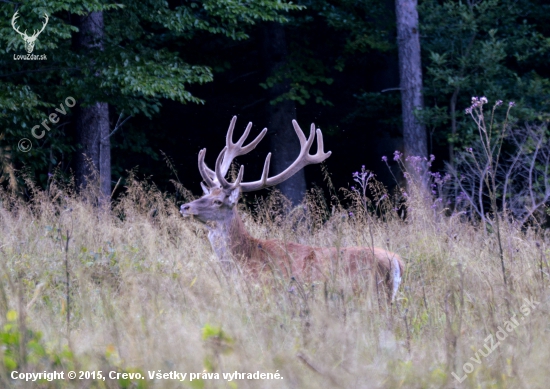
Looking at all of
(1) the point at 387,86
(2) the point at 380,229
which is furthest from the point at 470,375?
(1) the point at 387,86

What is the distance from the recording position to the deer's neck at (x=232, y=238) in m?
6.32

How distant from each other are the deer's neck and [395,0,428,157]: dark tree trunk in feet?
24.1

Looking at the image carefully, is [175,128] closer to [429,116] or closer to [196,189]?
[196,189]

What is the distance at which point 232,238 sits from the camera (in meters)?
6.50

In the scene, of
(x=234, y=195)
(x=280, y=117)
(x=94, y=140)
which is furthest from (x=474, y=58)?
(x=234, y=195)

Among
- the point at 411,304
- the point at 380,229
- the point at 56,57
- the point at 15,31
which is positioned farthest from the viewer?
the point at 56,57

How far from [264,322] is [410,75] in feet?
34.4

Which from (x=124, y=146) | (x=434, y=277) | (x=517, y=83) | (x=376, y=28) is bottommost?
(x=434, y=277)

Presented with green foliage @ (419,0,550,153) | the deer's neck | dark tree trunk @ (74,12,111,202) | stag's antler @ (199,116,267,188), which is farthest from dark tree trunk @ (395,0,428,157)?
the deer's neck

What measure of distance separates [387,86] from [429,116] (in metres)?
2.95

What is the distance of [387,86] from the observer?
51.8ft

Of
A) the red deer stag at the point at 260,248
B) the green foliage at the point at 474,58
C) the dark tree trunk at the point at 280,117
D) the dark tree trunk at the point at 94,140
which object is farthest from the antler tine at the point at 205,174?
the dark tree trunk at the point at 280,117

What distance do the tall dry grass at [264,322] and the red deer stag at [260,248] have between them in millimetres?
246

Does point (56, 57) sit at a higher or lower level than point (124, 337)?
higher
